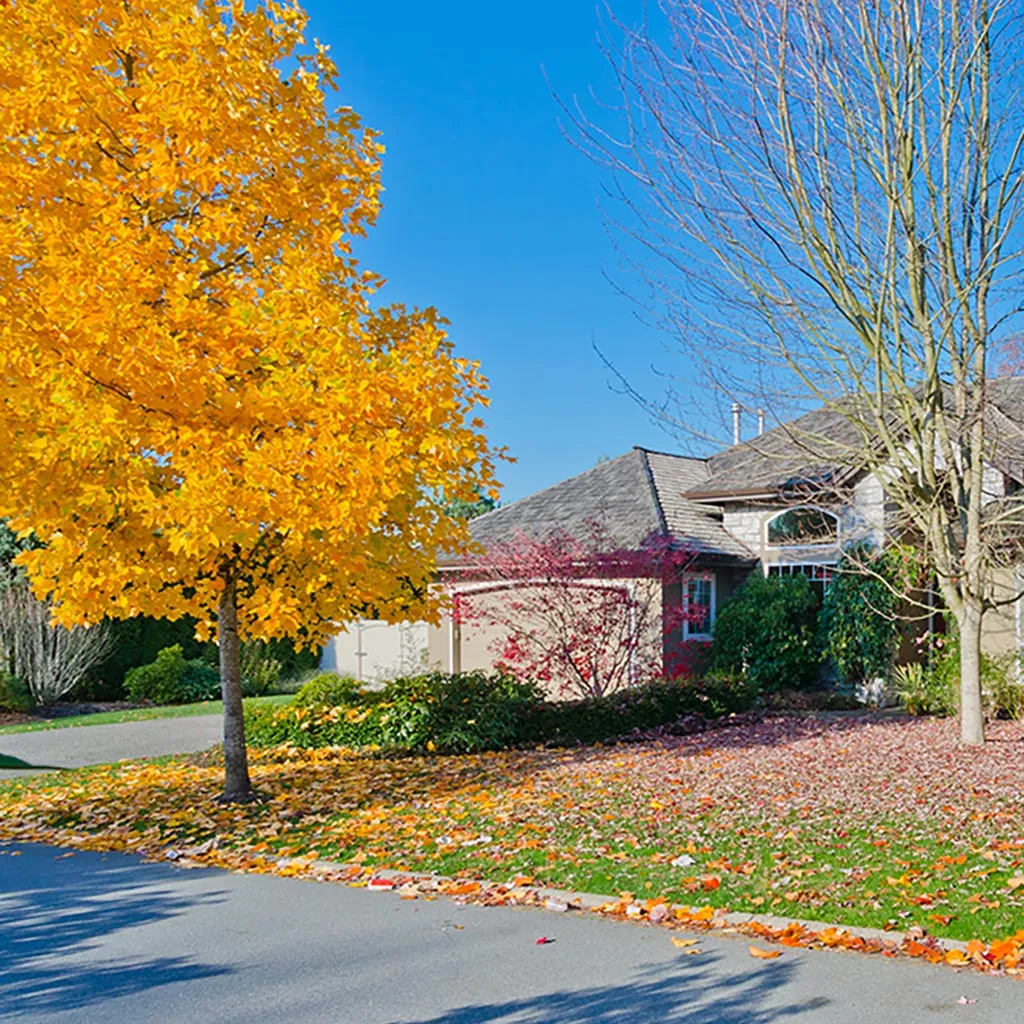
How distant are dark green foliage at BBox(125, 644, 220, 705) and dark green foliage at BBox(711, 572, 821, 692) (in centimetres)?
1095

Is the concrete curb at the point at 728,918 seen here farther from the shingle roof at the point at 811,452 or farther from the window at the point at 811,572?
the window at the point at 811,572

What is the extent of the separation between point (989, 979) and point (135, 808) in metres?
7.72

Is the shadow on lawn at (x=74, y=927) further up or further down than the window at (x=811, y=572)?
further down

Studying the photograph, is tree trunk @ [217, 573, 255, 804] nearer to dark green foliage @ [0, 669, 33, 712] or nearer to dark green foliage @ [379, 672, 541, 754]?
dark green foliage @ [379, 672, 541, 754]

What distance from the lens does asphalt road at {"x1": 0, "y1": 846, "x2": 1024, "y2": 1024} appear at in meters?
4.64

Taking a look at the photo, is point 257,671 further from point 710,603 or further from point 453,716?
point 453,716

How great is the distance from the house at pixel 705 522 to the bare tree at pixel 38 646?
266 inches

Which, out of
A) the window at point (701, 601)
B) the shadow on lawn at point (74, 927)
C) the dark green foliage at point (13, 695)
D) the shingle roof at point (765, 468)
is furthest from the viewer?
the dark green foliage at point (13, 695)

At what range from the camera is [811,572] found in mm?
19141

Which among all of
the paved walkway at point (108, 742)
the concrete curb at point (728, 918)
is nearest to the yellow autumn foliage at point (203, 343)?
the concrete curb at point (728, 918)

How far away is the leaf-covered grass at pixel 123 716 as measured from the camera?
18.1m

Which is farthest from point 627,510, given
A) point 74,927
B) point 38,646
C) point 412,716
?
point 74,927

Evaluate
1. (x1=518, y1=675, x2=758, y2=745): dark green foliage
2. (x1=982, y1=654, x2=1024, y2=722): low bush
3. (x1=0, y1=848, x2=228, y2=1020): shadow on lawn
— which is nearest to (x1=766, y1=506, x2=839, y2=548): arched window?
(x1=518, y1=675, x2=758, y2=745): dark green foliage

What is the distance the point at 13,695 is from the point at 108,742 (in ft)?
17.7
